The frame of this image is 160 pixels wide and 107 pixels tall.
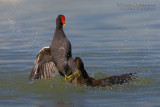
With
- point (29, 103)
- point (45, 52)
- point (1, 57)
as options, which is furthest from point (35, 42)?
point (29, 103)

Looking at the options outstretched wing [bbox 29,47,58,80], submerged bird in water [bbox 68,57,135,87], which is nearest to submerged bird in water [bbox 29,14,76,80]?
outstretched wing [bbox 29,47,58,80]

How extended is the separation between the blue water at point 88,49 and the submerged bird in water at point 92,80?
0.47ft

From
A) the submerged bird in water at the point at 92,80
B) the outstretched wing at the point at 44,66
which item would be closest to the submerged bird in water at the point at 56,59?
the outstretched wing at the point at 44,66

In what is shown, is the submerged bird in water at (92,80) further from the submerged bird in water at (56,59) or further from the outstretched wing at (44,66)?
the outstretched wing at (44,66)

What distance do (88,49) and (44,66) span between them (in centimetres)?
205

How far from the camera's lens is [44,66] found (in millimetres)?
10375

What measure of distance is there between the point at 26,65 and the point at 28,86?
6.45 ft

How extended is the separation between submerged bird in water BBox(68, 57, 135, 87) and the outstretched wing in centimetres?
103

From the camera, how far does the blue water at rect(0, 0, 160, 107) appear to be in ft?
26.9

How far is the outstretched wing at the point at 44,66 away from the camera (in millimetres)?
10188

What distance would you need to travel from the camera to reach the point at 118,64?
1082 cm

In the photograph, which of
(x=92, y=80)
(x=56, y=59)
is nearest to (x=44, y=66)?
(x=56, y=59)

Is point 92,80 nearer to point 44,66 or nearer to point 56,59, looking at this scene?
point 56,59

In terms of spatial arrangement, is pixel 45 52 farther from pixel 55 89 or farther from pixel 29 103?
pixel 29 103
